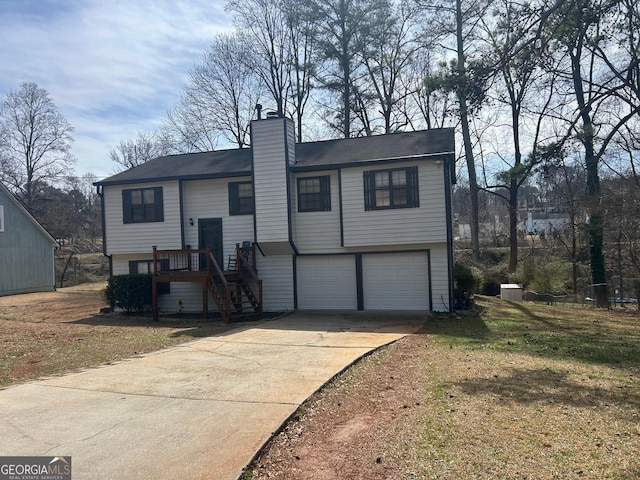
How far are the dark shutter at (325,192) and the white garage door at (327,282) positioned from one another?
1672 millimetres

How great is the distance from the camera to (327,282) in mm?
15867

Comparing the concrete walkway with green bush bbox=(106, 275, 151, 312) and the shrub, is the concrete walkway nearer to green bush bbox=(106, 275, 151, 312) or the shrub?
green bush bbox=(106, 275, 151, 312)

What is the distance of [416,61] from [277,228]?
19353 mm

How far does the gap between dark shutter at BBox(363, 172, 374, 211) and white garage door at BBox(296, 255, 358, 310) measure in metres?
1.83

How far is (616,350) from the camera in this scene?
9.30 meters

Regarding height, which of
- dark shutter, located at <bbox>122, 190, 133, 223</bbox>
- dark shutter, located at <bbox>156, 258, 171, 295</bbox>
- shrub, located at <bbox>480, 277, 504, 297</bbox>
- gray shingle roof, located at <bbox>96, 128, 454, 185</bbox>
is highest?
gray shingle roof, located at <bbox>96, 128, 454, 185</bbox>

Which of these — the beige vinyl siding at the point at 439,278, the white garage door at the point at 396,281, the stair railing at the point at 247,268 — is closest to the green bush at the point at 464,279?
the beige vinyl siding at the point at 439,278

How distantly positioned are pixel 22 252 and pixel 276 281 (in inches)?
710

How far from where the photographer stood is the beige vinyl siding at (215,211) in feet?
53.6

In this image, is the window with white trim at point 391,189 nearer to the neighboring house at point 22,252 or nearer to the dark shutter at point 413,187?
the dark shutter at point 413,187

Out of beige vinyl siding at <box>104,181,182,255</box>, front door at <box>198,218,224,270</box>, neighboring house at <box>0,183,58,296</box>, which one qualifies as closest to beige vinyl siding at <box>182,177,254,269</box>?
front door at <box>198,218,224,270</box>

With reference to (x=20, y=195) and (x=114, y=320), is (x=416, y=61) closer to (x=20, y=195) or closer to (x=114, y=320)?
(x=114, y=320)

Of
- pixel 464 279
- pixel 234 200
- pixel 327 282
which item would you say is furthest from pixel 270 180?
pixel 464 279

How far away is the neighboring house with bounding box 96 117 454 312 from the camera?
14.7 meters
